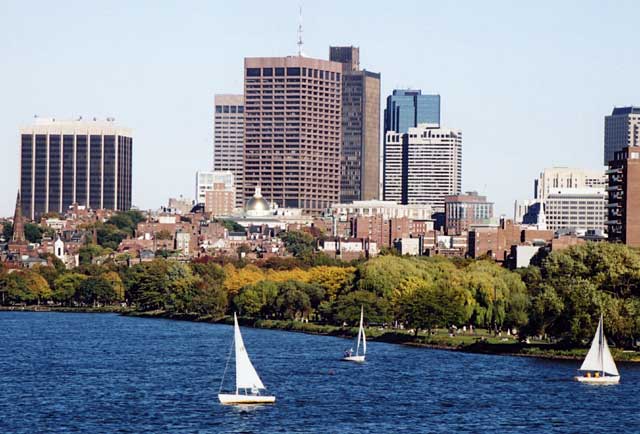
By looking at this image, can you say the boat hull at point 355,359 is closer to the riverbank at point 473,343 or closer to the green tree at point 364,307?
the riverbank at point 473,343

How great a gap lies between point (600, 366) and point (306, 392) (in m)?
23.3

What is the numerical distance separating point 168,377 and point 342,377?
13623mm

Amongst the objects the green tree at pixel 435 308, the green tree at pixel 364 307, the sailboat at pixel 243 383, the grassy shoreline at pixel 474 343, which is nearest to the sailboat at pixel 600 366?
the grassy shoreline at pixel 474 343

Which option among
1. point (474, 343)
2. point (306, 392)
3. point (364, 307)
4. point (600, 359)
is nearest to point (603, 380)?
point (600, 359)

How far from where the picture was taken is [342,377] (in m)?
133

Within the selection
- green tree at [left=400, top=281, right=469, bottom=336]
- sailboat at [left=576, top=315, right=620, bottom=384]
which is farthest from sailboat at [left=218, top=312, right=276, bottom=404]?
green tree at [left=400, top=281, right=469, bottom=336]

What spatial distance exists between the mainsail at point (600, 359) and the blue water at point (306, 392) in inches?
62.8

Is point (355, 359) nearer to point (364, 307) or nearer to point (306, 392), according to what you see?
point (306, 392)

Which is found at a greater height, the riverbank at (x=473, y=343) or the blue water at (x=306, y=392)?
the riverbank at (x=473, y=343)

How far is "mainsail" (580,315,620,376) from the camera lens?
12838 cm

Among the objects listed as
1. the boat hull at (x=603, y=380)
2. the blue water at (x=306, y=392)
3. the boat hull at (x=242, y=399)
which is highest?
the boat hull at (x=603, y=380)

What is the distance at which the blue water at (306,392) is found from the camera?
343ft

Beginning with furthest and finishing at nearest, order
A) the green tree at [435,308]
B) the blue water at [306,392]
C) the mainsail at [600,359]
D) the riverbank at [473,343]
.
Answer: the green tree at [435,308], the riverbank at [473,343], the mainsail at [600,359], the blue water at [306,392]

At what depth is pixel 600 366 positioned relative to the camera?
128m
